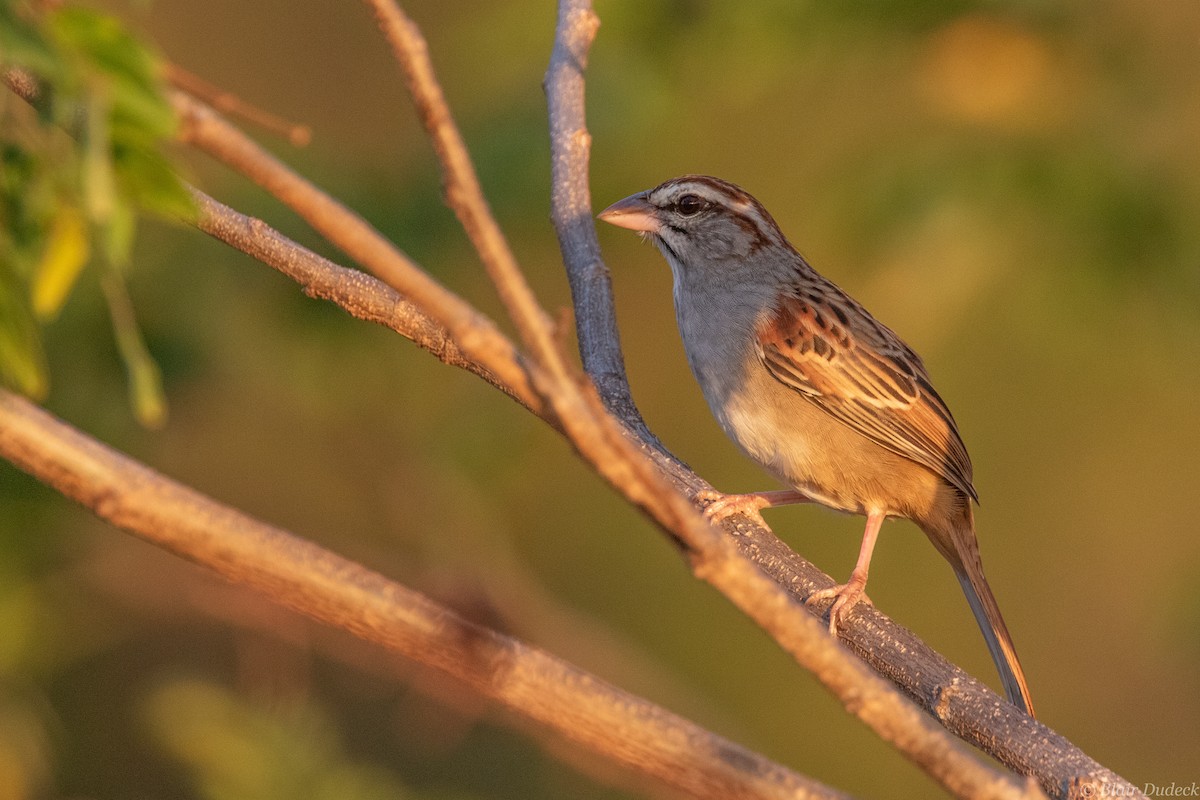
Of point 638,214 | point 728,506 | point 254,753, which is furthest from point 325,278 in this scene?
point 638,214

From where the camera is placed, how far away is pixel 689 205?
4.52 meters

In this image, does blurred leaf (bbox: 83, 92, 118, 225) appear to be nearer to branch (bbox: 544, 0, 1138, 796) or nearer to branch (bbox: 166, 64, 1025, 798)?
branch (bbox: 166, 64, 1025, 798)

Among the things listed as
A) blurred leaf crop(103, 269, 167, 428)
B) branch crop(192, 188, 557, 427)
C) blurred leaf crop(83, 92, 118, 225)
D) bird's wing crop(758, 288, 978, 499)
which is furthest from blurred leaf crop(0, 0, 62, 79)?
bird's wing crop(758, 288, 978, 499)

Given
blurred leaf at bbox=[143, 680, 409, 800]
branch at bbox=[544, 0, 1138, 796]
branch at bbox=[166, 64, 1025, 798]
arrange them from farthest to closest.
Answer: blurred leaf at bbox=[143, 680, 409, 800] → branch at bbox=[544, 0, 1138, 796] → branch at bbox=[166, 64, 1025, 798]

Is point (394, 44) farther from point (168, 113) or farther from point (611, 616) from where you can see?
point (611, 616)

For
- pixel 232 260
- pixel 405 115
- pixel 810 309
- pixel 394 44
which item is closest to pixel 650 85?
pixel 810 309

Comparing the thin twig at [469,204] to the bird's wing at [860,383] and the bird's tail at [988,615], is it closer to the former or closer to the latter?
the bird's tail at [988,615]

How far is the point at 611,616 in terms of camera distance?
8.08 meters

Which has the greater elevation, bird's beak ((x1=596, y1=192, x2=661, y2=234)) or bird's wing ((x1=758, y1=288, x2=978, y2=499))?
bird's beak ((x1=596, y1=192, x2=661, y2=234))

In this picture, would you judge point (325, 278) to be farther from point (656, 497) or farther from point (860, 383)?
point (860, 383)

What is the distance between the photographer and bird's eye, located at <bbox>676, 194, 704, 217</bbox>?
14.8ft

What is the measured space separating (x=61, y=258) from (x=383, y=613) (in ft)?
1.75

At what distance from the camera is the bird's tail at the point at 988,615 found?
12.4 feet

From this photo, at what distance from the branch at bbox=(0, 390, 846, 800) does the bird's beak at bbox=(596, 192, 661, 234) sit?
298 cm
